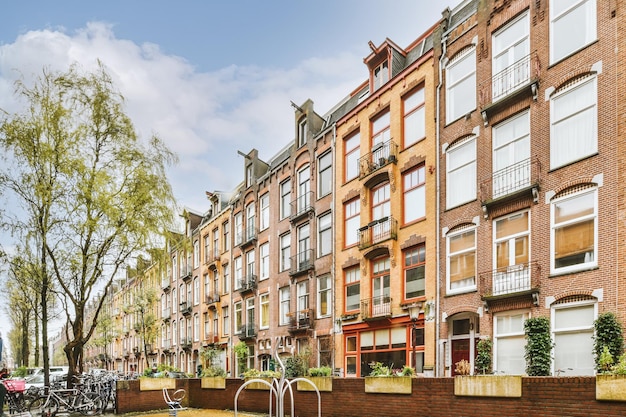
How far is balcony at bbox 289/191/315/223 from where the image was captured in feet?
97.4

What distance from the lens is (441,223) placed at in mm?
20844

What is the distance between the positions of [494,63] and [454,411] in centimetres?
1249

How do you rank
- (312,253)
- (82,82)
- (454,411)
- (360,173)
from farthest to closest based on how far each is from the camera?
(312,253) → (360,173) → (82,82) → (454,411)

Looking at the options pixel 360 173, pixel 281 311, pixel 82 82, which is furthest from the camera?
pixel 281 311

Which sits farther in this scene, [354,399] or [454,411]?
[354,399]

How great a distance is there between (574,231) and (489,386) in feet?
22.8

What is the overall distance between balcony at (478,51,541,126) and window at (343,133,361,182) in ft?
26.7

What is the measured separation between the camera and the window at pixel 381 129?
24.7m

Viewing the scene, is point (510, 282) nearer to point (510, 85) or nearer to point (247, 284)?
point (510, 85)

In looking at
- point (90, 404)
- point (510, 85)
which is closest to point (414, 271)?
point (510, 85)

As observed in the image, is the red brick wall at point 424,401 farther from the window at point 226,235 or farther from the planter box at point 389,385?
the window at point 226,235

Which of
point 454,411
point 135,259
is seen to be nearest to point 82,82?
point 135,259

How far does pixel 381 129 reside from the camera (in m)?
25.2

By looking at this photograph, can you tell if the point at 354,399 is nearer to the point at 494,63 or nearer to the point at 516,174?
the point at 516,174
